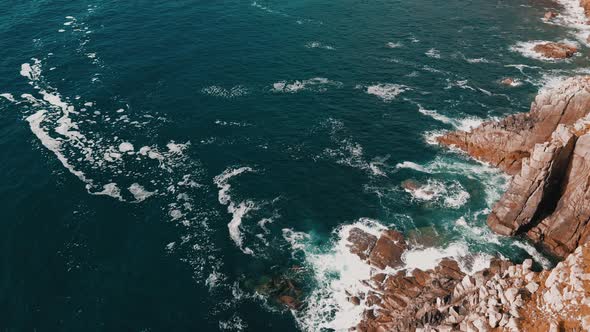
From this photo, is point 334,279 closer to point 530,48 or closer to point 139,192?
point 139,192

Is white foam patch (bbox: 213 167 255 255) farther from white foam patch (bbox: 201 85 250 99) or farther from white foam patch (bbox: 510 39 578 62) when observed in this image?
white foam patch (bbox: 510 39 578 62)

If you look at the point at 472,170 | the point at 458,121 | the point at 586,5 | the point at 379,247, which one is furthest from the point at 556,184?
the point at 586,5

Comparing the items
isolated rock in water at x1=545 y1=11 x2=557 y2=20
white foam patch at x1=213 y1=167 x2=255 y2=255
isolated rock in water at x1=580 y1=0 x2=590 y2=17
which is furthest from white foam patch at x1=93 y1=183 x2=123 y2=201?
isolated rock in water at x1=580 y1=0 x2=590 y2=17

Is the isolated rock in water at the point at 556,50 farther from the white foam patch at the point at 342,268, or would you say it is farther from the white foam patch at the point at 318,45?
the white foam patch at the point at 342,268

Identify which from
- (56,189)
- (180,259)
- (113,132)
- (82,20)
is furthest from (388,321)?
(82,20)

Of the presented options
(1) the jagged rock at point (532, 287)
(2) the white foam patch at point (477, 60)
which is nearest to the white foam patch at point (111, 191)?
(1) the jagged rock at point (532, 287)

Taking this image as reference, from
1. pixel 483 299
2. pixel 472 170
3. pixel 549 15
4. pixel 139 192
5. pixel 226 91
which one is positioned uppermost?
pixel 549 15
